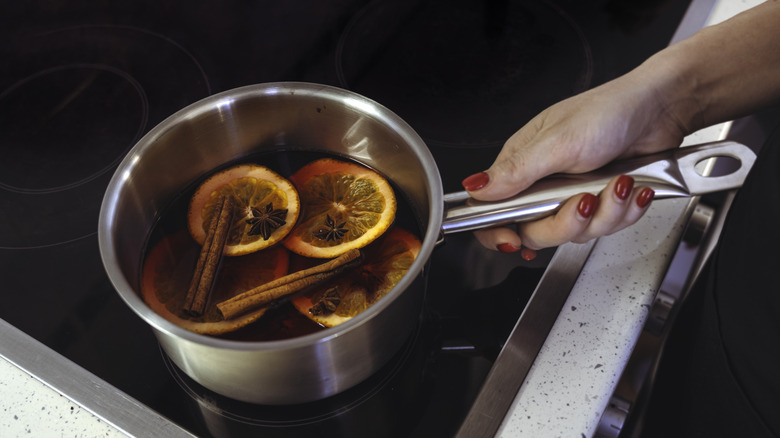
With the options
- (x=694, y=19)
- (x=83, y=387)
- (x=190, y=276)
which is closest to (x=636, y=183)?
(x=694, y=19)

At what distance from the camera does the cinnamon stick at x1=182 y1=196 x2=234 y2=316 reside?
2.53ft

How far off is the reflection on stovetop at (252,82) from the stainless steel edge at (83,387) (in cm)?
2

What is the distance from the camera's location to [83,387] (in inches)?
28.8

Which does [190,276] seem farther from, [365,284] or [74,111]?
[74,111]

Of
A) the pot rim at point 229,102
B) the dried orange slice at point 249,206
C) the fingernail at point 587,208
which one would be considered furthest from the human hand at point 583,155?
the dried orange slice at point 249,206

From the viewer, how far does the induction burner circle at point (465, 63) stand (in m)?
1.02

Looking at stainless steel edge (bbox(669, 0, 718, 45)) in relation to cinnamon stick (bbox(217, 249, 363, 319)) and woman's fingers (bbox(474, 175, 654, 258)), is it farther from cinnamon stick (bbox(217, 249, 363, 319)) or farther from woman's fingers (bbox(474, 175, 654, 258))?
cinnamon stick (bbox(217, 249, 363, 319))

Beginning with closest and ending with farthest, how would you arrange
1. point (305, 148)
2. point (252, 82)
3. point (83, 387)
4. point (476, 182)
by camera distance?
point (83, 387)
point (476, 182)
point (305, 148)
point (252, 82)

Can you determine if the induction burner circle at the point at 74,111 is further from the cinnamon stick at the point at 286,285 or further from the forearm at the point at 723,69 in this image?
the forearm at the point at 723,69

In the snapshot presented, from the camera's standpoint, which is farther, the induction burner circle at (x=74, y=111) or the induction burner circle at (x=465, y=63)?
the induction burner circle at (x=465, y=63)

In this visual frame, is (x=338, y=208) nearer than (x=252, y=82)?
Yes

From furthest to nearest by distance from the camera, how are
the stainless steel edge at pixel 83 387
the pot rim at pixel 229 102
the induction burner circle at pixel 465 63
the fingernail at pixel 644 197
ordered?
the induction burner circle at pixel 465 63 → the fingernail at pixel 644 197 → the stainless steel edge at pixel 83 387 → the pot rim at pixel 229 102

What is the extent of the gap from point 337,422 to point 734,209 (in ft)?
2.00

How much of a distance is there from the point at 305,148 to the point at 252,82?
0.20 meters
